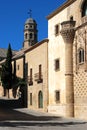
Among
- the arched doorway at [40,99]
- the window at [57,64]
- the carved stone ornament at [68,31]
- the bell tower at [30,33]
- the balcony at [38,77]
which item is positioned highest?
the bell tower at [30,33]

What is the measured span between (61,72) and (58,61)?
1340 millimetres

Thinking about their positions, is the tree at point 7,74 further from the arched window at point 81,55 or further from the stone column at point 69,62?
the arched window at point 81,55

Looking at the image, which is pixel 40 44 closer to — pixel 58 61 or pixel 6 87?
pixel 58 61

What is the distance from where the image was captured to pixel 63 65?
29.5 meters

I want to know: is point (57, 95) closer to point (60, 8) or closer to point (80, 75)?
point (80, 75)

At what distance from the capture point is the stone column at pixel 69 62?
92.8ft

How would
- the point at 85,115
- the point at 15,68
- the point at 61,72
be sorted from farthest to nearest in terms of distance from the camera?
the point at 15,68 < the point at 61,72 < the point at 85,115

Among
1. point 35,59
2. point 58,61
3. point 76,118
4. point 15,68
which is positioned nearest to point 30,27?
point 15,68

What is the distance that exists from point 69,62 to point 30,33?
36527 millimetres

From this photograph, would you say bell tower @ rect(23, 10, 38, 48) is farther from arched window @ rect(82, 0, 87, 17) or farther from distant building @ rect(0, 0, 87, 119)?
arched window @ rect(82, 0, 87, 17)

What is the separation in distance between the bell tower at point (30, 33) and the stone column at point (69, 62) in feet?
116

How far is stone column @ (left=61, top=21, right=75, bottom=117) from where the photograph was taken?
92.8 ft

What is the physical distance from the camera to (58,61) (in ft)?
101

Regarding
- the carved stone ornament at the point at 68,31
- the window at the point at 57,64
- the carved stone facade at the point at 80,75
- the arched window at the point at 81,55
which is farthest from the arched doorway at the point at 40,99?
the arched window at the point at 81,55
